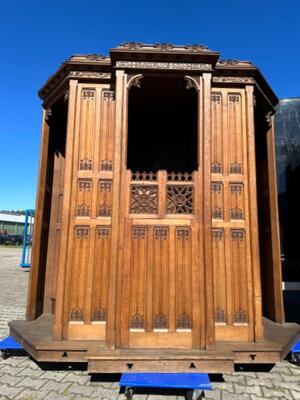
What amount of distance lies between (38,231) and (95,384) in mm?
2949

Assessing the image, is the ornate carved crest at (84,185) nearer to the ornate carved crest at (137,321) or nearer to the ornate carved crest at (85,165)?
the ornate carved crest at (85,165)

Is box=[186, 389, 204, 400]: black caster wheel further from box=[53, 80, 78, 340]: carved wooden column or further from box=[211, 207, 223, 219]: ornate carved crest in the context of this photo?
box=[211, 207, 223, 219]: ornate carved crest

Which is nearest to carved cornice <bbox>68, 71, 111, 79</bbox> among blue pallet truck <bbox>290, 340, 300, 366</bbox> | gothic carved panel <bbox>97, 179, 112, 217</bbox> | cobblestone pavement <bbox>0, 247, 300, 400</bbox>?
gothic carved panel <bbox>97, 179, 112, 217</bbox>

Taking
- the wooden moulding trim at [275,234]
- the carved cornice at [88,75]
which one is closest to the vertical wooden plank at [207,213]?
the carved cornice at [88,75]

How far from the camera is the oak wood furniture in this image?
14.3ft

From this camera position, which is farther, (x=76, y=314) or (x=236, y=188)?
(x=236, y=188)

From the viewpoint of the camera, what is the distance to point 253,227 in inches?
186

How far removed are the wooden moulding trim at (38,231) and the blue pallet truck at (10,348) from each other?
2.06 feet

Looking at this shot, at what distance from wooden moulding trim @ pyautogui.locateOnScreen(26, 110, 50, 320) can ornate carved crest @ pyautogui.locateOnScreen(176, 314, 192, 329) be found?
2886mm

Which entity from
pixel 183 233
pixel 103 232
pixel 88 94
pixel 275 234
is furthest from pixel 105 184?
pixel 275 234

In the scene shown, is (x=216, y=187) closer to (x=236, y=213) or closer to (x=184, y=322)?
(x=236, y=213)

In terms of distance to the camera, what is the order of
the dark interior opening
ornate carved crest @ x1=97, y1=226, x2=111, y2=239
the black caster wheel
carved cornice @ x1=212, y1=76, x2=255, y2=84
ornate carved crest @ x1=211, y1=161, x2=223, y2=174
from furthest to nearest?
1. the dark interior opening
2. carved cornice @ x1=212, y1=76, x2=255, y2=84
3. ornate carved crest @ x1=211, y1=161, x2=223, y2=174
4. ornate carved crest @ x1=97, y1=226, x2=111, y2=239
5. the black caster wheel

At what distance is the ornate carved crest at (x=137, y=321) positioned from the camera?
4434 mm

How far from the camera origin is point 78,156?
4848 mm
